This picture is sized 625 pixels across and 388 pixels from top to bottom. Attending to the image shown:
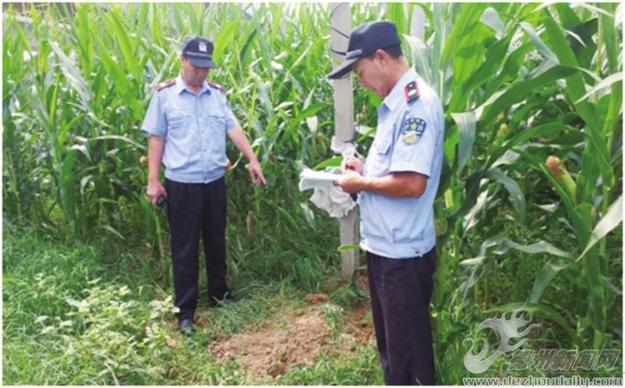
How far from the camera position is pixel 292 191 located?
10.4 feet

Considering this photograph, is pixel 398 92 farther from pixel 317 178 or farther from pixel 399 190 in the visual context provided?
pixel 317 178

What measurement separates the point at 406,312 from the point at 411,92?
65 centimetres

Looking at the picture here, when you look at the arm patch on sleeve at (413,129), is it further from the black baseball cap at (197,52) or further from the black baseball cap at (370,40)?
the black baseball cap at (197,52)

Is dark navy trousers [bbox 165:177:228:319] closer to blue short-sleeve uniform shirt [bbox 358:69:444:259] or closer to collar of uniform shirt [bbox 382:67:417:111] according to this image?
blue short-sleeve uniform shirt [bbox 358:69:444:259]

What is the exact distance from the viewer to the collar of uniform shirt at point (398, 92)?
188 cm

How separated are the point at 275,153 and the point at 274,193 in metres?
0.21

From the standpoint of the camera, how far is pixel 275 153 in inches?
124

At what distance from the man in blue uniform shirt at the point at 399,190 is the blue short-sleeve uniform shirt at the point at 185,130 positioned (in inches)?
38.4

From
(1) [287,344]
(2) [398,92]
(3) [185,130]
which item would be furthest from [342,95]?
(1) [287,344]

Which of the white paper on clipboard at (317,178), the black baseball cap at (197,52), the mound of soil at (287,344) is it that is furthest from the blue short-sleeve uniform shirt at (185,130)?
the white paper on clipboard at (317,178)

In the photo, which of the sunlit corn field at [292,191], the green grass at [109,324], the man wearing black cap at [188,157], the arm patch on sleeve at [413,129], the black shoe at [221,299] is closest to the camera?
the arm patch on sleeve at [413,129]

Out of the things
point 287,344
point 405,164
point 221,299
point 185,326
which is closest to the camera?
point 405,164

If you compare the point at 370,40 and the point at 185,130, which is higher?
the point at 370,40

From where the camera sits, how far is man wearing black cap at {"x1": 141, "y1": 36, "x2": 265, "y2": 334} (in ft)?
9.19
